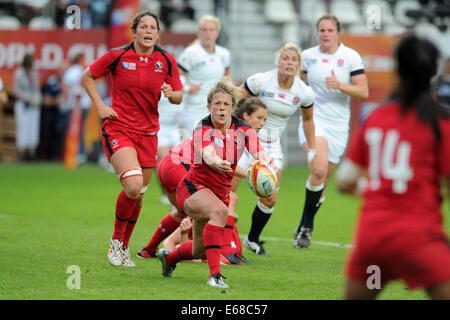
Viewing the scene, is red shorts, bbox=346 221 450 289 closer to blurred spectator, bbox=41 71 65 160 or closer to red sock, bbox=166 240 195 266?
red sock, bbox=166 240 195 266

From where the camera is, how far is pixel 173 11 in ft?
73.2

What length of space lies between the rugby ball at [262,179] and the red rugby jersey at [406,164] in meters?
2.64

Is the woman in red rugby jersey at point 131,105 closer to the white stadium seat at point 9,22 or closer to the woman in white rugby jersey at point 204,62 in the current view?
the woman in white rugby jersey at point 204,62

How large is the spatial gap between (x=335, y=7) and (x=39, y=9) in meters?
8.50

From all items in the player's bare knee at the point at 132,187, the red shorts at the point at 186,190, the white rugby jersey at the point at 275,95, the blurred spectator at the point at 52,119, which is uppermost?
the white rugby jersey at the point at 275,95

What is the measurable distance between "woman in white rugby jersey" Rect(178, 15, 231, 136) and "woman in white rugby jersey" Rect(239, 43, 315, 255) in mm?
2382

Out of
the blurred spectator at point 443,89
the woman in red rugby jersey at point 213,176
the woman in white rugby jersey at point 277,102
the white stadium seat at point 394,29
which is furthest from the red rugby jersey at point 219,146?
the white stadium seat at point 394,29

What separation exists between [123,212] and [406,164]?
4.23 meters

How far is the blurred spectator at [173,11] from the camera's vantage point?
22.1 m

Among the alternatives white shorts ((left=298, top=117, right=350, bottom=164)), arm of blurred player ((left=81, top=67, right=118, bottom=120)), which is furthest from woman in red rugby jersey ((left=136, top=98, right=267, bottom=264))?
white shorts ((left=298, top=117, right=350, bottom=164))

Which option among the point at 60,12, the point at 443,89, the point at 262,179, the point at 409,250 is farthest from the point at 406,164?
the point at 60,12

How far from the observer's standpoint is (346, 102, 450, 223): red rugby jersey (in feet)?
13.7
